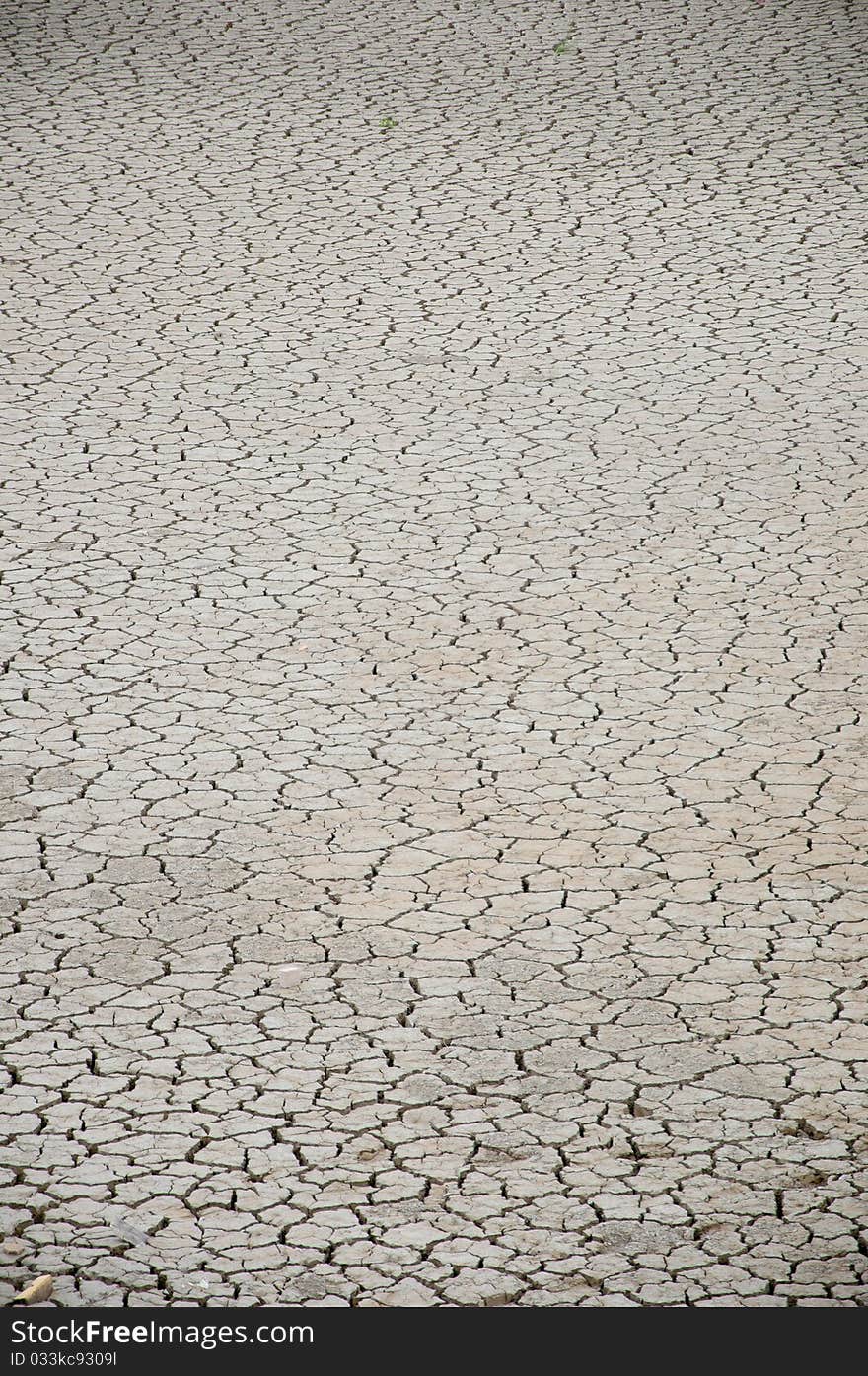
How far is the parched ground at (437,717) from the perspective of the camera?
2654mm

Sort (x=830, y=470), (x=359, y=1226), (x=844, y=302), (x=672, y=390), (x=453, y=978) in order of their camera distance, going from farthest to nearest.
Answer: (x=844, y=302) < (x=672, y=390) < (x=830, y=470) < (x=453, y=978) < (x=359, y=1226)

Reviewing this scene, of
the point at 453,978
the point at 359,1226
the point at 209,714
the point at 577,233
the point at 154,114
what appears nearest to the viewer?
the point at 359,1226

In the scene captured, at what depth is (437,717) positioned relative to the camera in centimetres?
396

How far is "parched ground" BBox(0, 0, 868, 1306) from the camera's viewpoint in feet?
8.71

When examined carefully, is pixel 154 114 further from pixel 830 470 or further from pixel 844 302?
pixel 830 470

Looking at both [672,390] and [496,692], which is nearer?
[496,692]

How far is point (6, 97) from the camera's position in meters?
8.62

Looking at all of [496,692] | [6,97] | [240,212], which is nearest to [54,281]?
[240,212]

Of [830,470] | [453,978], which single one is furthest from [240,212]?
[453,978]

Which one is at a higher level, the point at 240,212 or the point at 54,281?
the point at 240,212

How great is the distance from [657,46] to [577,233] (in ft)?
9.72

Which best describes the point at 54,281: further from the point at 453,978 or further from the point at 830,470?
the point at 453,978

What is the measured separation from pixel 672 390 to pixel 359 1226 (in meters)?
3.58

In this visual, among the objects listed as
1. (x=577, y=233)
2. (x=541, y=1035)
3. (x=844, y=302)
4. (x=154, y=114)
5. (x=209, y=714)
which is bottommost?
(x=541, y=1035)
